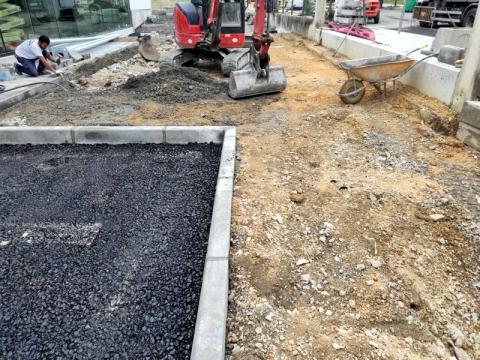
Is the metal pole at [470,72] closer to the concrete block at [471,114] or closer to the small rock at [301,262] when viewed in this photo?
the concrete block at [471,114]

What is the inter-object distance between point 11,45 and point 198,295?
11.3 metres

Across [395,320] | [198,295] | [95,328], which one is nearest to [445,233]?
[395,320]

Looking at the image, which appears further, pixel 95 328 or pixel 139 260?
pixel 139 260

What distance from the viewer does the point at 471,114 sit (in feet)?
15.3

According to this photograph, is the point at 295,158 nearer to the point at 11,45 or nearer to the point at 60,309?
the point at 60,309

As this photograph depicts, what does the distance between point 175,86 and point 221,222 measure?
16.1 ft

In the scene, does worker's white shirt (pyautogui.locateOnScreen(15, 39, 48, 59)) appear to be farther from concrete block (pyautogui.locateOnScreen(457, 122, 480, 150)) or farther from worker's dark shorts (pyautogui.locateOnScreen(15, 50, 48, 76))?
concrete block (pyautogui.locateOnScreen(457, 122, 480, 150))

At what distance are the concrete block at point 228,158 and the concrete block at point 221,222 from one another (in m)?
0.14

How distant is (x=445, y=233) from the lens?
3229 mm

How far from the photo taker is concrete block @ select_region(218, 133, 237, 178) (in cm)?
402

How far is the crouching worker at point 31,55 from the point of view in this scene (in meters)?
8.44

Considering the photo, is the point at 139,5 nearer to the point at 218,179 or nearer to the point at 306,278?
the point at 218,179

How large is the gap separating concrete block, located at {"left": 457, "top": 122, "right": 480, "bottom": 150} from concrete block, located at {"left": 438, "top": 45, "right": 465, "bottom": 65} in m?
1.77

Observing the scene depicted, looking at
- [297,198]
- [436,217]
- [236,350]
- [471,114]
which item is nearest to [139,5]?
[471,114]
